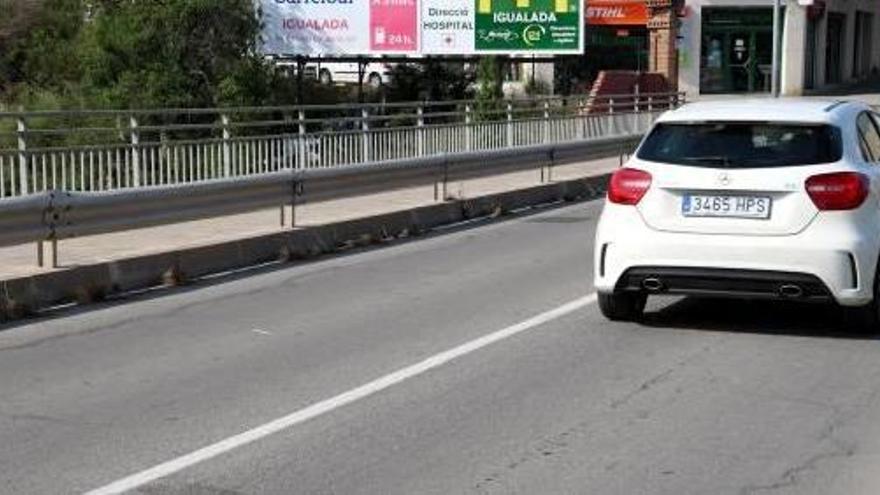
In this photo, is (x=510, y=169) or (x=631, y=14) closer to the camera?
(x=510, y=169)

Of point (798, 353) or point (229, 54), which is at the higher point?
point (229, 54)

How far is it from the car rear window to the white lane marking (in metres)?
1.57

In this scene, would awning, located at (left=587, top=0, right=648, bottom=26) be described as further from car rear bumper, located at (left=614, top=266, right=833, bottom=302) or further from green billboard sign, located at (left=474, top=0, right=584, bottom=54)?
car rear bumper, located at (left=614, top=266, right=833, bottom=302)

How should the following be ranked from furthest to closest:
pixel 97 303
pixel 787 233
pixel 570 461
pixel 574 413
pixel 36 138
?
pixel 36 138 < pixel 97 303 < pixel 787 233 < pixel 574 413 < pixel 570 461

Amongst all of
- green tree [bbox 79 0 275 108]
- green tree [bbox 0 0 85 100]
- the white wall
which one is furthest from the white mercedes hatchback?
the white wall

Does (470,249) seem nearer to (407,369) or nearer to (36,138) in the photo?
(407,369)

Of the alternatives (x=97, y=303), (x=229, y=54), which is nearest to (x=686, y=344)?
(x=97, y=303)

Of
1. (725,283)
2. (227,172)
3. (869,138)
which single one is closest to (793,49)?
(227,172)

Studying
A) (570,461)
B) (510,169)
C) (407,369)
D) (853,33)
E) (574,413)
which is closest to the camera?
(570,461)

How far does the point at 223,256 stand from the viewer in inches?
499

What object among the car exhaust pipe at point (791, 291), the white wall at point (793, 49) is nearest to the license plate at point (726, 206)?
the car exhaust pipe at point (791, 291)

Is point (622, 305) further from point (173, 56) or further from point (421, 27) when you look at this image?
point (421, 27)

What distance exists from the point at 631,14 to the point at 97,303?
43854 millimetres

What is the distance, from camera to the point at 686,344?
8969 mm
